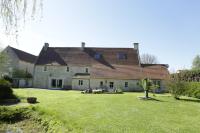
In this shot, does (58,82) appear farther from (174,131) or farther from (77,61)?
(174,131)

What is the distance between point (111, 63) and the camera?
47.9m

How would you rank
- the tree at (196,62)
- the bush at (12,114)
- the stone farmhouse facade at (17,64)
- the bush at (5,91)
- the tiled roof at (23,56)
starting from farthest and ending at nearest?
the tree at (196,62) → the tiled roof at (23,56) → the stone farmhouse facade at (17,64) → the bush at (5,91) → the bush at (12,114)

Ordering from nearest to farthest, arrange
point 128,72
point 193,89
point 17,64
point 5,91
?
point 5,91 < point 193,89 < point 128,72 < point 17,64

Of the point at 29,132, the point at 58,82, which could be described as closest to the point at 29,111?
the point at 29,132

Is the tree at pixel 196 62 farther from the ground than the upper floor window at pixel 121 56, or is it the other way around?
the tree at pixel 196 62

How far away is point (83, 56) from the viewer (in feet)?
163

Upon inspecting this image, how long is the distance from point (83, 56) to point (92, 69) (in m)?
5.16

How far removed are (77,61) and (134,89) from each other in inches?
488

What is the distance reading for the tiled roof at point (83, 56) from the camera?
158 ft

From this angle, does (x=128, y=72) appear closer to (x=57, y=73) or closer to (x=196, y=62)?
(x=57, y=73)

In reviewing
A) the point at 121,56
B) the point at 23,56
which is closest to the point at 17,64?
the point at 23,56

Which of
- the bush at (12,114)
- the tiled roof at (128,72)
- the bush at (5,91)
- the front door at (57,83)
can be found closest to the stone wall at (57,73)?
A: the front door at (57,83)

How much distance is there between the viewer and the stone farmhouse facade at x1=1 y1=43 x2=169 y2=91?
43.0 meters

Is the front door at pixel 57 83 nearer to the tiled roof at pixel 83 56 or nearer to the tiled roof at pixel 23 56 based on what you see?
the tiled roof at pixel 83 56
